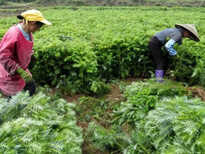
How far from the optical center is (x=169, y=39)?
5.55 metres

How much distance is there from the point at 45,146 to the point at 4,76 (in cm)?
217

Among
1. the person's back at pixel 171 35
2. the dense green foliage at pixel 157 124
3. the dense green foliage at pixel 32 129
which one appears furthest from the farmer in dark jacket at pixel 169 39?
the dense green foliage at pixel 32 129

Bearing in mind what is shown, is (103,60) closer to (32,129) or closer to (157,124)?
(157,124)

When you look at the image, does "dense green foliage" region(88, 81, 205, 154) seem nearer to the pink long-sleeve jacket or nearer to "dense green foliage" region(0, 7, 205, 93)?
"dense green foliage" region(0, 7, 205, 93)

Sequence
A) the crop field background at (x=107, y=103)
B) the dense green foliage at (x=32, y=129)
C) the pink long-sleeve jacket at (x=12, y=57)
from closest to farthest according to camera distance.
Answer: the dense green foliage at (x=32, y=129), the crop field background at (x=107, y=103), the pink long-sleeve jacket at (x=12, y=57)

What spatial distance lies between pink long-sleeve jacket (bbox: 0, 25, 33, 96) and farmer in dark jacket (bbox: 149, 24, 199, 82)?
3.01 meters

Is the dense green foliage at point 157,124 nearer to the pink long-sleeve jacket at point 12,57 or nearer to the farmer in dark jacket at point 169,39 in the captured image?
the farmer in dark jacket at point 169,39

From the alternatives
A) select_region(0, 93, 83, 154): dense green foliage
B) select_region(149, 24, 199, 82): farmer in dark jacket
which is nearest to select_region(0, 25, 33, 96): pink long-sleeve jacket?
select_region(0, 93, 83, 154): dense green foliage

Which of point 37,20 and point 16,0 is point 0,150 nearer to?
point 37,20

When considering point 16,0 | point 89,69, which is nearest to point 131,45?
point 89,69

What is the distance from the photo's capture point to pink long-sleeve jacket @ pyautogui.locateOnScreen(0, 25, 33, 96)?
3531mm

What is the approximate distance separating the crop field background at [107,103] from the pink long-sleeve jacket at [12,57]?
71 centimetres

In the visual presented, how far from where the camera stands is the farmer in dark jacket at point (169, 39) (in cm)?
520

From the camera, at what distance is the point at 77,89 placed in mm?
5398
